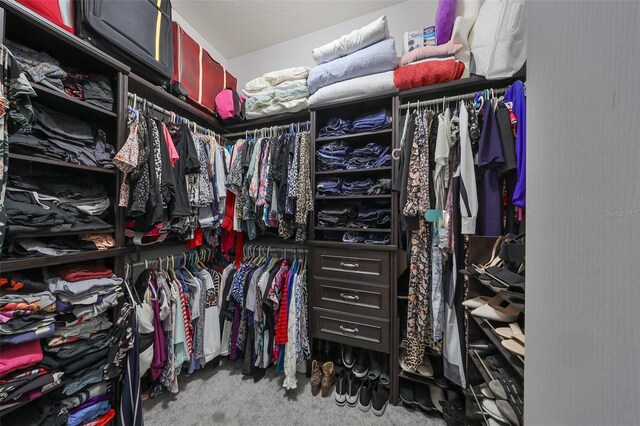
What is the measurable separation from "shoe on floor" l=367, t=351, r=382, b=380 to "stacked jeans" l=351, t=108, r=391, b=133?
1.68 m

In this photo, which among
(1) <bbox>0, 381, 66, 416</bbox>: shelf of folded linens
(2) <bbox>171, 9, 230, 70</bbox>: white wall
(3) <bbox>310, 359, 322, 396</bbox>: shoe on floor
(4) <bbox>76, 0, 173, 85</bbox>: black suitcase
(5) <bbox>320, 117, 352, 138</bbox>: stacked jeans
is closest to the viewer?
(1) <bbox>0, 381, 66, 416</bbox>: shelf of folded linens

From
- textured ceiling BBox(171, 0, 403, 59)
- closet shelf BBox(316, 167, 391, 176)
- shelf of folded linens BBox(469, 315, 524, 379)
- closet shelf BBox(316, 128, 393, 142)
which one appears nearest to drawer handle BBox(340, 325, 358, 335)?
shelf of folded linens BBox(469, 315, 524, 379)

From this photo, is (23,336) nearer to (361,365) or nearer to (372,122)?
(361,365)

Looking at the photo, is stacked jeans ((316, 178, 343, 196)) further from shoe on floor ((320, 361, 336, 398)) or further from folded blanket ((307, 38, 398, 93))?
shoe on floor ((320, 361, 336, 398))

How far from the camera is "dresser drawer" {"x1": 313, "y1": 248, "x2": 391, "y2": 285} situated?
1.40 metres

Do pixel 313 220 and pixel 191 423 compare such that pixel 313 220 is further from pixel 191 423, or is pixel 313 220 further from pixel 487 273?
pixel 191 423

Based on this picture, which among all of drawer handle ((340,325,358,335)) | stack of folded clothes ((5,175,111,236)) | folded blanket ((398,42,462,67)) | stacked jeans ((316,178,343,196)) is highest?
folded blanket ((398,42,462,67))

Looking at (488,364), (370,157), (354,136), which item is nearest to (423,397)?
(488,364)

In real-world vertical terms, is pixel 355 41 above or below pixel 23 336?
above

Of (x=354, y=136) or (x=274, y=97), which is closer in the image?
(x=354, y=136)

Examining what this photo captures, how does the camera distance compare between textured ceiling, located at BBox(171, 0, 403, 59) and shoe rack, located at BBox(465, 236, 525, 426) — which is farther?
textured ceiling, located at BBox(171, 0, 403, 59)

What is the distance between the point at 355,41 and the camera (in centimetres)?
150

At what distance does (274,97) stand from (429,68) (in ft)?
3.75

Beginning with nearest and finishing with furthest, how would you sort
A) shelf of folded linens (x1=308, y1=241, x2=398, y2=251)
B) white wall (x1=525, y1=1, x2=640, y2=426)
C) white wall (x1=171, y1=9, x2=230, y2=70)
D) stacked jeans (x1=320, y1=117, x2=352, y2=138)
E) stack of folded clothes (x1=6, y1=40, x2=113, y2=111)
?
white wall (x1=525, y1=1, x2=640, y2=426) < stack of folded clothes (x1=6, y1=40, x2=113, y2=111) < shelf of folded linens (x1=308, y1=241, x2=398, y2=251) < stacked jeans (x1=320, y1=117, x2=352, y2=138) < white wall (x1=171, y1=9, x2=230, y2=70)
